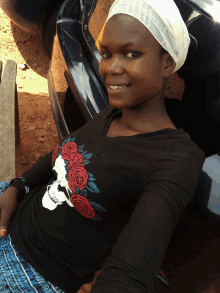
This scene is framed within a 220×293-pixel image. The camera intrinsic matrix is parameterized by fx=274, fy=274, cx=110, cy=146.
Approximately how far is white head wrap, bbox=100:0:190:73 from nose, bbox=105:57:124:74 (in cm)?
14

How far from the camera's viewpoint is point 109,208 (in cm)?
98

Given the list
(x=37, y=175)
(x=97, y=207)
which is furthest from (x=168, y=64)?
(x=37, y=175)

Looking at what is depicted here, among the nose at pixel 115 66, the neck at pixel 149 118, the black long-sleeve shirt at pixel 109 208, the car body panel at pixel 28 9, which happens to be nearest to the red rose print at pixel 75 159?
the black long-sleeve shirt at pixel 109 208

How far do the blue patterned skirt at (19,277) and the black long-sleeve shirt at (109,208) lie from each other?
0.02 metres

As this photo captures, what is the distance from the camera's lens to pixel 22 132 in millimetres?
3301

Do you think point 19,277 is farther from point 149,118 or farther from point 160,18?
point 160,18

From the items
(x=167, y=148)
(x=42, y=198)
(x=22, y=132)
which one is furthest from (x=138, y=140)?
(x=22, y=132)

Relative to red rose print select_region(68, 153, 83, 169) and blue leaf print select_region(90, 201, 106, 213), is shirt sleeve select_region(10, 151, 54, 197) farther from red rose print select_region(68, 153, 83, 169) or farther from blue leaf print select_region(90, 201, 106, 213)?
blue leaf print select_region(90, 201, 106, 213)

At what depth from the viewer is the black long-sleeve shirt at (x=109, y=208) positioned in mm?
750

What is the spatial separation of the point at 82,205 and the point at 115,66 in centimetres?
51

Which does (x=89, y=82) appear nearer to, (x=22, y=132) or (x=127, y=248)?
(x=127, y=248)

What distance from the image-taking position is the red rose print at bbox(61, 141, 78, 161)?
1104 millimetres

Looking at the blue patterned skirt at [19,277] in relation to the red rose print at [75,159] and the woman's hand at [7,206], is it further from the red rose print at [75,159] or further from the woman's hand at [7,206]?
the red rose print at [75,159]

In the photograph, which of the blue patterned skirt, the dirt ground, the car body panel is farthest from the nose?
the car body panel
